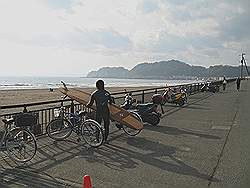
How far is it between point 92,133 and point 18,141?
198 centimetres

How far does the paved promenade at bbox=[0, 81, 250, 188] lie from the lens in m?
5.29

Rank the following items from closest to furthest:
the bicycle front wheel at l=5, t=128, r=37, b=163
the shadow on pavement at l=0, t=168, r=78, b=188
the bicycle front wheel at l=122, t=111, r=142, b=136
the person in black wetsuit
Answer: the shadow on pavement at l=0, t=168, r=78, b=188, the bicycle front wheel at l=5, t=128, r=37, b=163, the person in black wetsuit, the bicycle front wheel at l=122, t=111, r=142, b=136

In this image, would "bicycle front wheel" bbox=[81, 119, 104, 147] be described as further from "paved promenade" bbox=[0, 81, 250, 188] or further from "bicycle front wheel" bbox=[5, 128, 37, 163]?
"bicycle front wheel" bbox=[5, 128, 37, 163]

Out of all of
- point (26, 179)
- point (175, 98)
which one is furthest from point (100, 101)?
point (175, 98)

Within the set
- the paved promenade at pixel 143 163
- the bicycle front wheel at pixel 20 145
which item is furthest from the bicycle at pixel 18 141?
the paved promenade at pixel 143 163

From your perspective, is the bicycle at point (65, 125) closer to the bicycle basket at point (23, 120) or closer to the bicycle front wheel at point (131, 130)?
the bicycle front wheel at point (131, 130)

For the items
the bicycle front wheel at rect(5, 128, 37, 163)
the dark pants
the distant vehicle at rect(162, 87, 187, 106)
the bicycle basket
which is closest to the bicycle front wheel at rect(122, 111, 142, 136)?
the dark pants

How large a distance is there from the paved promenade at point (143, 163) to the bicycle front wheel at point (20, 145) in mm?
159

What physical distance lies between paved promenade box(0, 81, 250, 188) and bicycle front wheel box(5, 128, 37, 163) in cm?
16

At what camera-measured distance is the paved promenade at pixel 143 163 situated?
5293 mm

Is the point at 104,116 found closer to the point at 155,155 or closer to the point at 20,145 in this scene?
the point at 155,155

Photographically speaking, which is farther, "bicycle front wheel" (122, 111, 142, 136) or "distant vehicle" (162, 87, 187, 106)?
"distant vehicle" (162, 87, 187, 106)

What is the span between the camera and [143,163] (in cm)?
642

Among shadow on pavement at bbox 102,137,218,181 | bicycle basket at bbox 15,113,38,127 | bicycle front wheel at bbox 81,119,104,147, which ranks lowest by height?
shadow on pavement at bbox 102,137,218,181
